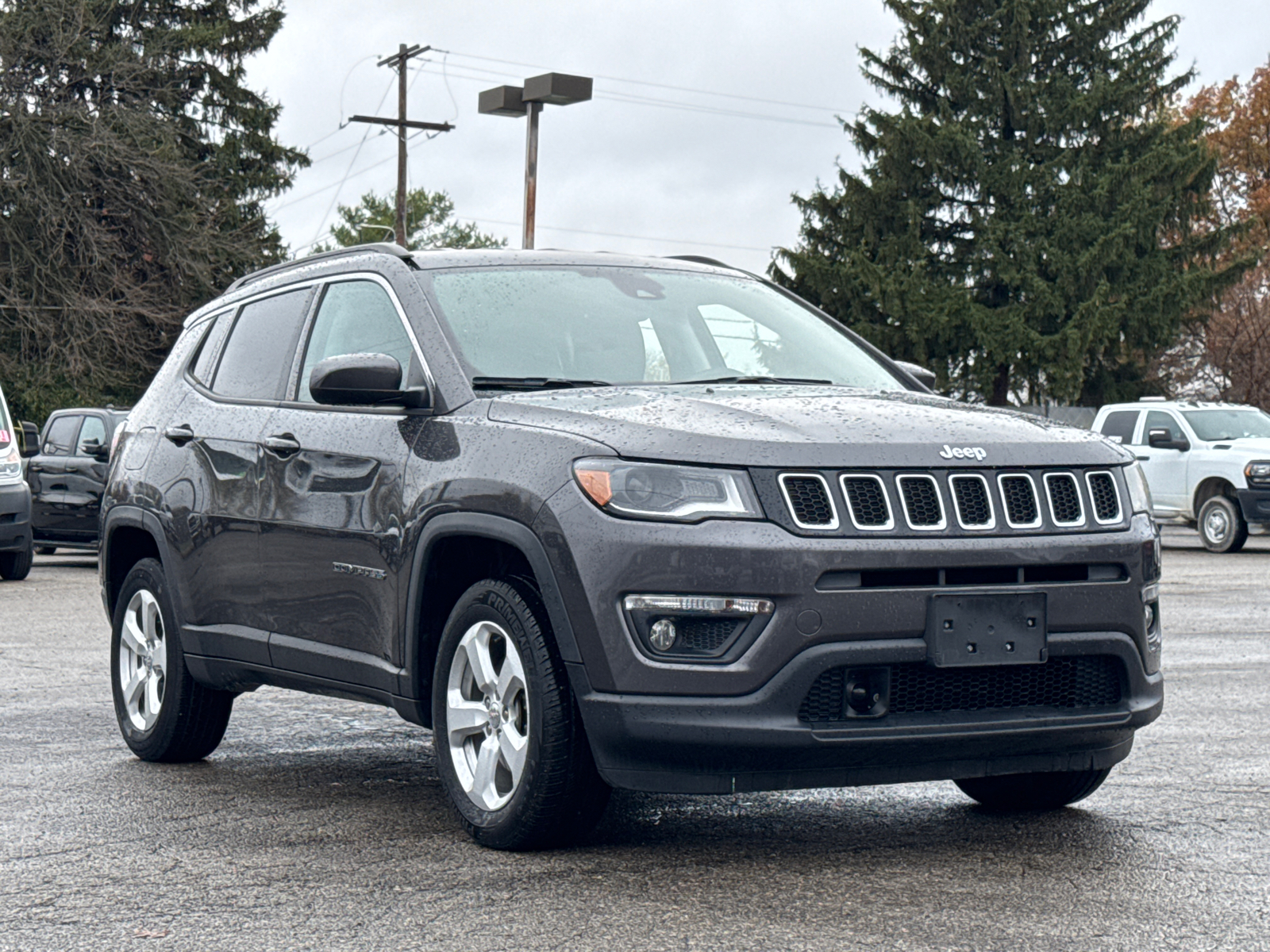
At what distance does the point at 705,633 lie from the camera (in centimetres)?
455

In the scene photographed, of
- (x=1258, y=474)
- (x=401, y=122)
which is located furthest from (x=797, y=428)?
(x=401, y=122)

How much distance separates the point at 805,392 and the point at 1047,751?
1.28m

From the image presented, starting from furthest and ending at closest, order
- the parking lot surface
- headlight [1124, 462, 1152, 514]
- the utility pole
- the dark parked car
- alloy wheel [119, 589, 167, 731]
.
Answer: the utility pole, the dark parked car, alloy wheel [119, 589, 167, 731], headlight [1124, 462, 1152, 514], the parking lot surface

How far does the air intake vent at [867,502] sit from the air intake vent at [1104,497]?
0.69 m

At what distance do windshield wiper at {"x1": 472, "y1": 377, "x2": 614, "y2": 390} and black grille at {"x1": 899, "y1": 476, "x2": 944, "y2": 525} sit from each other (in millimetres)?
1190

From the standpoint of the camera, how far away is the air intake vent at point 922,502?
4.60 meters

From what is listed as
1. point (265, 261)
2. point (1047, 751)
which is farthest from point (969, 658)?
point (265, 261)

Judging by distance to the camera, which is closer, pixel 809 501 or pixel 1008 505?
pixel 809 501

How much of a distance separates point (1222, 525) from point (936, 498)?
1838 cm

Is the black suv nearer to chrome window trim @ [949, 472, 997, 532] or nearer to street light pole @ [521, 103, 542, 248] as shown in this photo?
chrome window trim @ [949, 472, 997, 532]

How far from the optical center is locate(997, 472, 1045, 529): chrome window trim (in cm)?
472

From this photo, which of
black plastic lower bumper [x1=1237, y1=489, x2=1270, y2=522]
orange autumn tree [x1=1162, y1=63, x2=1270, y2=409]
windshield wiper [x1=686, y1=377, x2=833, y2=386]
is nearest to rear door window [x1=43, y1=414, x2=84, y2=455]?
black plastic lower bumper [x1=1237, y1=489, x2=1270, y2=522]

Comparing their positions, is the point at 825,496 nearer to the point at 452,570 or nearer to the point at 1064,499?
the point at 1064,499

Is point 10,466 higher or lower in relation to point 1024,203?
lower
